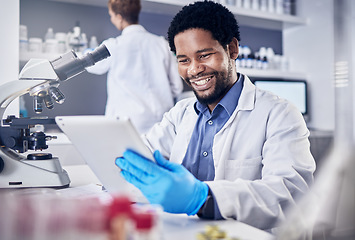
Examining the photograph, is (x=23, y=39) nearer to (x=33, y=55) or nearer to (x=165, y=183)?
(x=33, y=55)

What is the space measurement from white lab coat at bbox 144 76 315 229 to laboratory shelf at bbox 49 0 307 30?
1585mm

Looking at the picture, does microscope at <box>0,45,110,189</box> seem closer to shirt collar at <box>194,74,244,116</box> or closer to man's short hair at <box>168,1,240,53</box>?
man's short hair at <box>168,1,240,53</box>

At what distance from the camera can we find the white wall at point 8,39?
205 cm

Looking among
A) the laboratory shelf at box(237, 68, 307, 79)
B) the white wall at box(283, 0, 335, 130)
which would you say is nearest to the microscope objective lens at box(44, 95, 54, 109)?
the laboratory shelf at box(237, 68, 307, 79)

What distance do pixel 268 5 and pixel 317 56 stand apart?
2.29 ft

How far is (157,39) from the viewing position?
239cm

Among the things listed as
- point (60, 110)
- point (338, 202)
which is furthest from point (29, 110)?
point (338, 202)

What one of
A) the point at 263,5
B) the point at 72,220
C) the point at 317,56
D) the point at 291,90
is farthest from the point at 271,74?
the point at 72,220

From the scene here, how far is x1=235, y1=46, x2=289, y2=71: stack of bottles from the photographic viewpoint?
3.22 m

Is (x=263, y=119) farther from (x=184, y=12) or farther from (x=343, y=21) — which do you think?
(x=343, y=21)

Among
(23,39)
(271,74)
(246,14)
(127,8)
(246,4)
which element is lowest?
(271,74)

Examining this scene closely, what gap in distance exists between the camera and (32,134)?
1189 millimetres

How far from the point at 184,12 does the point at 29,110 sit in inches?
68.9

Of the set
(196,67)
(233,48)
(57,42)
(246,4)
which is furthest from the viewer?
(246,4)
